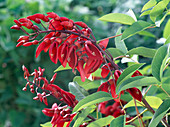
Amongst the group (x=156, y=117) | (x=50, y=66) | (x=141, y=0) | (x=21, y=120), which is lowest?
(x=21, y=120)

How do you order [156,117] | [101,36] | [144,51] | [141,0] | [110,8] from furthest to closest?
[110,8], [101,36], [141,0], [144,51], [156,117]

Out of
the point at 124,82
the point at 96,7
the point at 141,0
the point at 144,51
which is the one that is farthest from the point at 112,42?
the point at 124,82

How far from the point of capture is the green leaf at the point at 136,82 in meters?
0.35

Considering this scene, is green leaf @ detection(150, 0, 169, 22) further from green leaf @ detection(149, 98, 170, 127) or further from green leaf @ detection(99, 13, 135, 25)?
green leaf @ detection(149, 98, 170, 127)

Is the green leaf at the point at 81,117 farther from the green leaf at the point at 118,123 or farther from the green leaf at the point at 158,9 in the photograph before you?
the green leaf at the point at 158,9

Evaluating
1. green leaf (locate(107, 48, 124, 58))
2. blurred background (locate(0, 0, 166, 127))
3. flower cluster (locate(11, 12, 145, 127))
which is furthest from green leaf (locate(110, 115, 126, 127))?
blurred background (locate(0, 0, 166, 127))

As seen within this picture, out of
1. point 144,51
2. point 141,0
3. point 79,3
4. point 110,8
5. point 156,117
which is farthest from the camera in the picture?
point 79,3

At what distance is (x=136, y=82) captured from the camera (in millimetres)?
356

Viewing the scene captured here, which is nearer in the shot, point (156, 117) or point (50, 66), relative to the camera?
point (156, 117)

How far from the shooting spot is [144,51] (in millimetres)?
471

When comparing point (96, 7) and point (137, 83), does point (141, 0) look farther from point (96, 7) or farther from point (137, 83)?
point (137, 83)

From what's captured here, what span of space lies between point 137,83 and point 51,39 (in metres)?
0.14

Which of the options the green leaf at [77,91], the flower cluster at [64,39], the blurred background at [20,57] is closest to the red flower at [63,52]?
the flower cluster at [64,39]

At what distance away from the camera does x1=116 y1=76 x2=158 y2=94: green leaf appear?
353 mm
